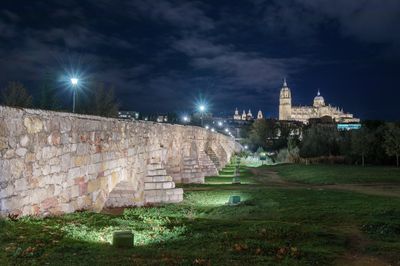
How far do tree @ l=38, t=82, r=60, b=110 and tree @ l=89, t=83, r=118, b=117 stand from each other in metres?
4.33

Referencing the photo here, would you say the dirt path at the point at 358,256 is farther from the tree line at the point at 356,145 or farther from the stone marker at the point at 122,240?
the tree line at the point at 356,145

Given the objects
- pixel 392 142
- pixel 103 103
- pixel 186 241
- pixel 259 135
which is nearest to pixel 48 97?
pixel 103 103

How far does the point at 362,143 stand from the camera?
44.6 m

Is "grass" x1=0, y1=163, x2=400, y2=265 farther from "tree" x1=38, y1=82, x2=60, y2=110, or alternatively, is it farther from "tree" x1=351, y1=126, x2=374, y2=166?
"tree" x1=38, y1=82, x2=60, y2=110

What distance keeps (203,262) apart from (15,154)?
3.49 m

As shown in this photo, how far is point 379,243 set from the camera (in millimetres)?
8711

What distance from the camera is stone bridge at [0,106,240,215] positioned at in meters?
7.45

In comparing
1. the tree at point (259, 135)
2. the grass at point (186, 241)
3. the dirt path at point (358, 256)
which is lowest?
the dirt path at point (358, 256)

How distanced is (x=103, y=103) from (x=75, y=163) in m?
43.8

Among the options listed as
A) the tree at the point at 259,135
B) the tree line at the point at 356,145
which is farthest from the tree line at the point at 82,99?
the tree at the point at 259,135

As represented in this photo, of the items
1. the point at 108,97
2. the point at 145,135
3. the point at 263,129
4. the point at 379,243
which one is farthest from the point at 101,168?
the point at 263,129

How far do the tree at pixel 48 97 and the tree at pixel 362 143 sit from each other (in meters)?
29.0

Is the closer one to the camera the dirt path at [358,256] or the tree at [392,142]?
the dirt path at [358,256]

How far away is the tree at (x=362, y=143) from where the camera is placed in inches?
1750
